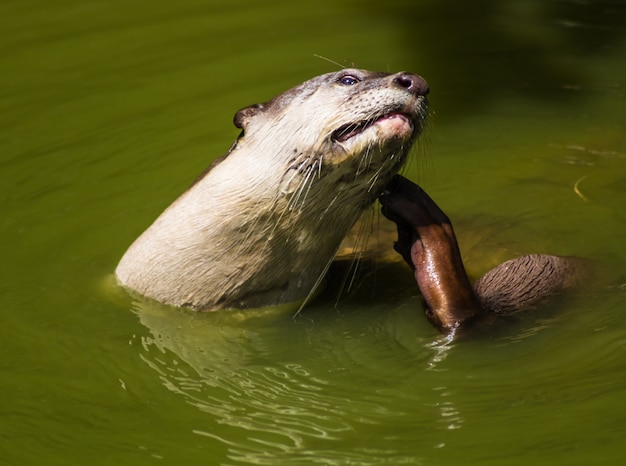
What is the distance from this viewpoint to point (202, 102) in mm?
6461

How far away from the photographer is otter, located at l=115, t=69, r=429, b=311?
149 inches

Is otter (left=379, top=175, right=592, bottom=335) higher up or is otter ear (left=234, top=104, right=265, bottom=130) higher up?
otter ear (left=234, top=104, right=265, bottom=130)

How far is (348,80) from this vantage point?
3.96 metres

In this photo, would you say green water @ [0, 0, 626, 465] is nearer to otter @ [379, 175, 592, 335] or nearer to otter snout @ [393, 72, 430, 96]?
otter @ [379, 175, 592, 335]

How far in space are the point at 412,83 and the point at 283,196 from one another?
1.92ft

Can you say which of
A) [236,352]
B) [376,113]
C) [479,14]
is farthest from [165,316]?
[479,14]

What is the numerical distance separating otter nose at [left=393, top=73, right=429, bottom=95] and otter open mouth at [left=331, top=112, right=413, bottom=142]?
8 centimetres

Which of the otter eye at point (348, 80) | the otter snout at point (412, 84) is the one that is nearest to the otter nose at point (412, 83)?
the otter snout at point (412, 84)

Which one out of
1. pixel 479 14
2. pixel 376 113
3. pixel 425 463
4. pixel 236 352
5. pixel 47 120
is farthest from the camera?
pixel 479 14

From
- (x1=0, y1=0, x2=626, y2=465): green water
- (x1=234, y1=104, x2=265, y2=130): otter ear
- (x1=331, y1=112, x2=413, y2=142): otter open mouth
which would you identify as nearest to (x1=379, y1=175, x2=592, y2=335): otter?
(x1=0, y1=0, x2=626, y2=465): green water

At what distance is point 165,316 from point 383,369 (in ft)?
2.97

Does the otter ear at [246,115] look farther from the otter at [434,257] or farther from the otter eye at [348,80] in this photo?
the otter at [434,257]

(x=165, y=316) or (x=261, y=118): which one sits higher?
(x=261, y=118)

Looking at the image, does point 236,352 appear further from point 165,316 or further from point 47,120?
point 47,120
